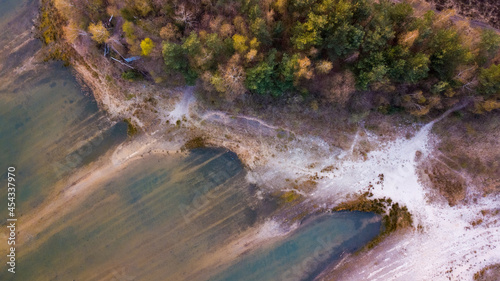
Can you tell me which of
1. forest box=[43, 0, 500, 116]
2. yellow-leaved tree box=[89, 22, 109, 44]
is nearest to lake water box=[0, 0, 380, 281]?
yellow-leaved tree box=[89, 22, 109, 44]

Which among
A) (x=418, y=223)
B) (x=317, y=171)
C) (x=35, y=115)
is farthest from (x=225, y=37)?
(x=418, y=223)

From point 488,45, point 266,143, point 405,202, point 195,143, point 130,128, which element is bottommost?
point 405,202

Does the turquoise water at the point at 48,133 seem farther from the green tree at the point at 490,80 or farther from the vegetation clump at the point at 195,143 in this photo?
the green tree at the point at 490,80

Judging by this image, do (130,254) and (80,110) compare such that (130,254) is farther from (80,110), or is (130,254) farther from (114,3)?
(114,3)

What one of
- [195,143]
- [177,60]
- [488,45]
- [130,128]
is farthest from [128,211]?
[488,45]

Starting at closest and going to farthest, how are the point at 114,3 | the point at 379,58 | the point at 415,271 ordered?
the point at 379,58, the point at 114,3, the point at 415,271

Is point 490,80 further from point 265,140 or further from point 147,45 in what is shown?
point 147,45
